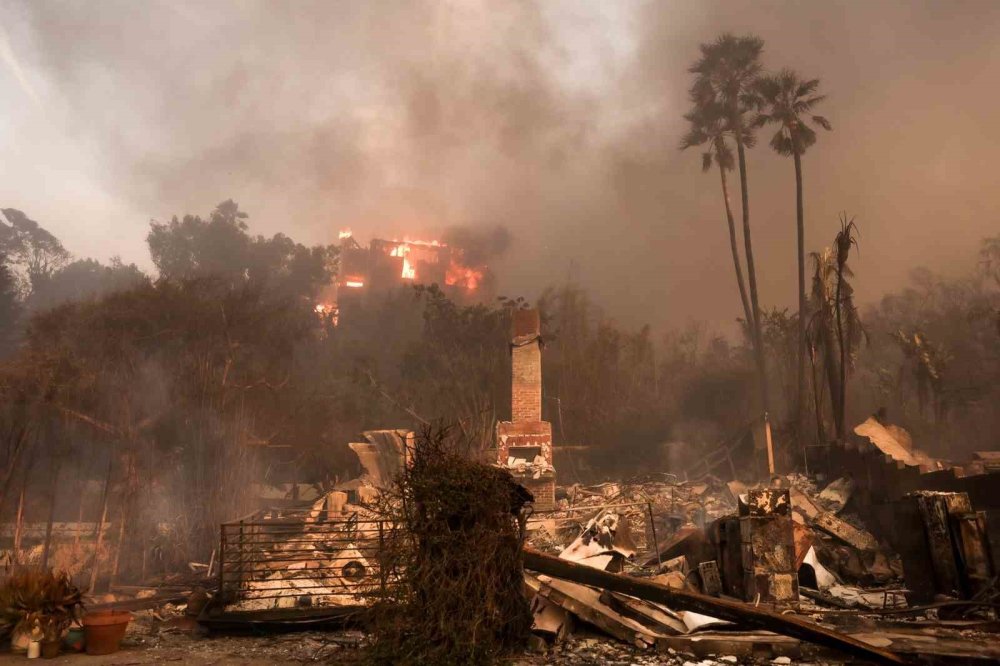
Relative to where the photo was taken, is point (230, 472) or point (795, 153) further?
point (795, 153)

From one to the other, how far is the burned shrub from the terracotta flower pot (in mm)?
4172

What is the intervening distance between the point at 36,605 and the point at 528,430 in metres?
14.3

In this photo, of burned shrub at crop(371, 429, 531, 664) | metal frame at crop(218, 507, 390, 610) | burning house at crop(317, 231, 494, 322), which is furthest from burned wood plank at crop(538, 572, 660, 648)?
burning house at crop(317, 231, 494, 322)

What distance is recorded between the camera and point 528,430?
2103cm

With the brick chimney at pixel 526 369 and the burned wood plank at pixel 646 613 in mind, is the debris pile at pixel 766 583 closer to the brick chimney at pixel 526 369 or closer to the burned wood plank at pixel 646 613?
the burned wood plank at pixel 646 613

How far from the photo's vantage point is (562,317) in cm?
3875

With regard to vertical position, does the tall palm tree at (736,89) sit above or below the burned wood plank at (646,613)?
above

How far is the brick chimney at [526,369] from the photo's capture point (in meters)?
22.7

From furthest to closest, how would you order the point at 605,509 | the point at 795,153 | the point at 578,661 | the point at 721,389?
the point at 721,389 → the point at 795,153 → the point at 605,509 → the point at 578,661

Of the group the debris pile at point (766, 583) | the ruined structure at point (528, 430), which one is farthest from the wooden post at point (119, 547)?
the debris pile at point (766, 583)

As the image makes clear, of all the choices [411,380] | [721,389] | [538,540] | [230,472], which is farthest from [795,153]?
[230,472]

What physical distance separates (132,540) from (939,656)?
17548 millimetres

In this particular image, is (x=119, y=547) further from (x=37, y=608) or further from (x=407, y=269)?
(x=407, y=269)

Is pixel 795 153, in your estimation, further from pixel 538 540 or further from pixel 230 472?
pixel 230 472
